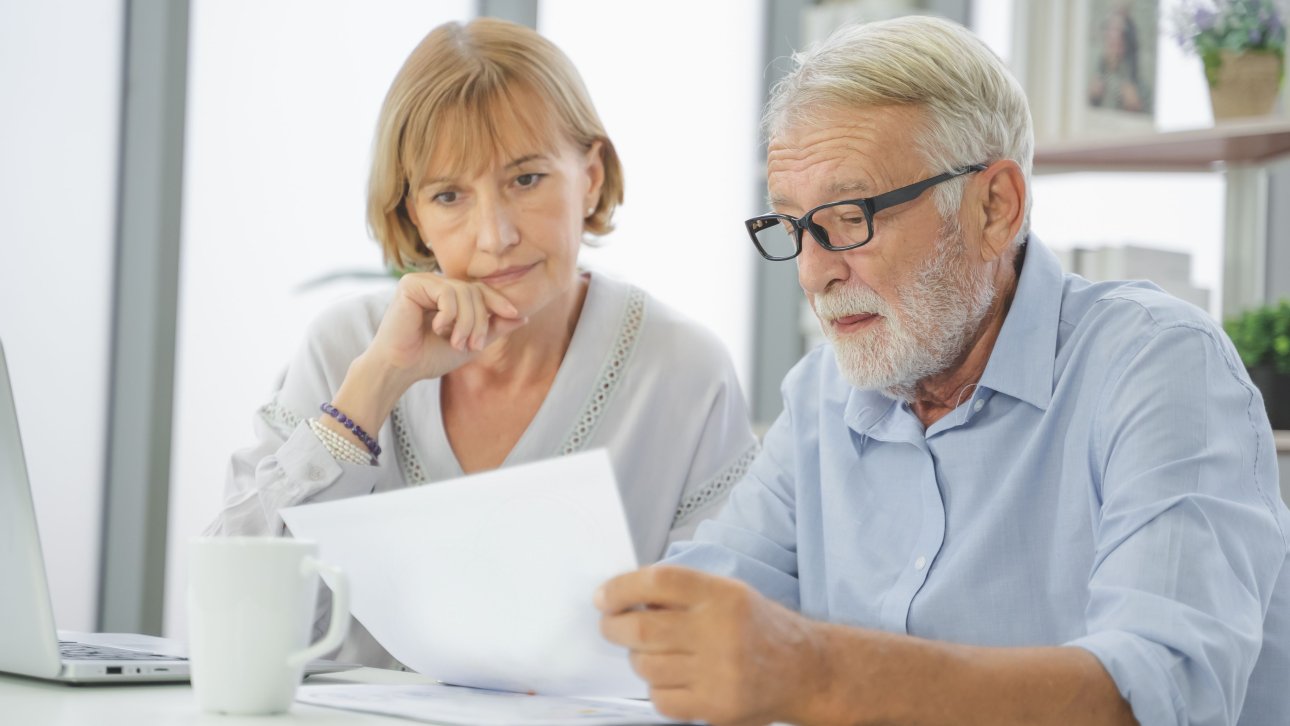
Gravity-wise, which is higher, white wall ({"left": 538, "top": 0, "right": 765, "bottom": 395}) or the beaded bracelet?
white wall ({"left": 538, "top": 0, "right": 765, "bottom": 395})

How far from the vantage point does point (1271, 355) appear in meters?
2.70

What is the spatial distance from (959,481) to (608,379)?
0.67 metres

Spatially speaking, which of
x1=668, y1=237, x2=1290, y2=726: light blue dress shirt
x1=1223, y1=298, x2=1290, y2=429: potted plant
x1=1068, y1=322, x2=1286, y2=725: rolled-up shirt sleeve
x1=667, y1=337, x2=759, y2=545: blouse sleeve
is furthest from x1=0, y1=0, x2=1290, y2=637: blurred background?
x1=1068, y1=322, x2=1286, y2=725: rolled-up shirt sleeve

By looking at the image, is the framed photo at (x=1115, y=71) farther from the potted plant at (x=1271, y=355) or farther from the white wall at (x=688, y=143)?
the white wall at (x=688, y=143)

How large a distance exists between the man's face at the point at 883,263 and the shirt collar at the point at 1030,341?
0.19 ft

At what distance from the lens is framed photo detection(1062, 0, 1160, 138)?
3275mm

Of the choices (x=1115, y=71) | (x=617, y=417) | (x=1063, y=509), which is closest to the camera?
(x=1063, y=509)

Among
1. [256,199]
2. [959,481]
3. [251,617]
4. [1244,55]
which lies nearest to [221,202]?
[256,199]

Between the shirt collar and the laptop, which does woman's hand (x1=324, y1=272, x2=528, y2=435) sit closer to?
the laptop

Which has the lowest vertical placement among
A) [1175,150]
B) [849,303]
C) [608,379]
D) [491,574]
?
[491,574]

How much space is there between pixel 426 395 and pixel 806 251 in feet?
2.41

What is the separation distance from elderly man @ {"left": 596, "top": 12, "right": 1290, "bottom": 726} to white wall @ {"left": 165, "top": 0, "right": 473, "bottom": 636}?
2.26 metres

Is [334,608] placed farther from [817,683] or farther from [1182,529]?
[1182,529]

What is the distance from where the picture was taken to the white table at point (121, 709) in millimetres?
1009
